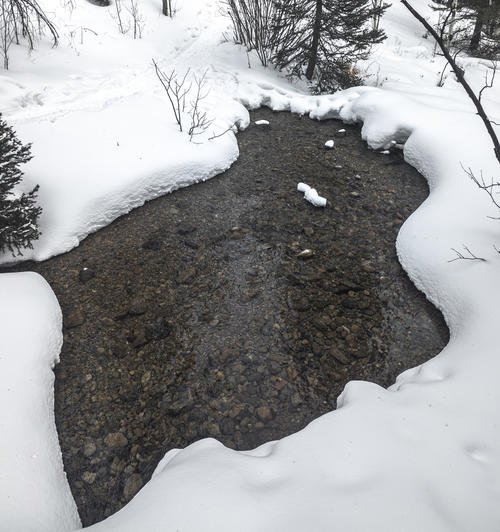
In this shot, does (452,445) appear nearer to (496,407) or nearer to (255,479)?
(496,407)

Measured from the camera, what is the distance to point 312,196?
15.5 ft

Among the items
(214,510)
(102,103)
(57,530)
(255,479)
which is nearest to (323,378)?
(255,479)

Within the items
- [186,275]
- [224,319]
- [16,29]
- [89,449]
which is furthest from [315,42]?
[89,449]

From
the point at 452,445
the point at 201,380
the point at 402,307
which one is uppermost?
the point at 452,445

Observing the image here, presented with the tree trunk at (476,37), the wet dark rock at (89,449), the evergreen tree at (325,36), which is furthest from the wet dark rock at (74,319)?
the tree trunk at (476,37)

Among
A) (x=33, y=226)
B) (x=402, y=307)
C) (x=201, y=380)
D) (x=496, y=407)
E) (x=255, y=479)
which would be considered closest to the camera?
(x=255, y=479)

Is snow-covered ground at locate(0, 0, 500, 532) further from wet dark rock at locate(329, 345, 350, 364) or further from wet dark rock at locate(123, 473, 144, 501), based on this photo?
wet dark rock at locate(329, 345, 350, 364)

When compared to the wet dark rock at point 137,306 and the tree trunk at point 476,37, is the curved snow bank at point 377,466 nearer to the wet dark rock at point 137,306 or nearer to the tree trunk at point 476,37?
the wet dark rock at point 137,306

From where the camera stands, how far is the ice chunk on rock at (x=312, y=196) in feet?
15.4

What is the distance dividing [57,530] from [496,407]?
270cm

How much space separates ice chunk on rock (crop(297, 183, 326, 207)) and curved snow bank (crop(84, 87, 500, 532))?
2.12 meters

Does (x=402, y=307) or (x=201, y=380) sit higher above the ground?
(x=402, y=307)

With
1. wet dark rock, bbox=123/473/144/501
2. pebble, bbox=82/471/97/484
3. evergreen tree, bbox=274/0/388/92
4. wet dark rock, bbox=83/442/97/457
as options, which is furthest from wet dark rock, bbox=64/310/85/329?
evergreen tree, bbox=274/0/388/92

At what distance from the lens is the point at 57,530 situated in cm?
195
